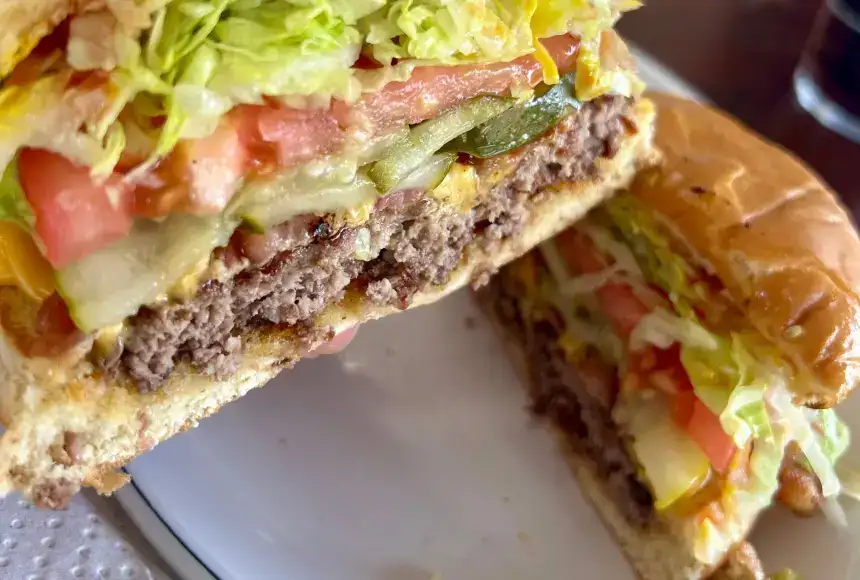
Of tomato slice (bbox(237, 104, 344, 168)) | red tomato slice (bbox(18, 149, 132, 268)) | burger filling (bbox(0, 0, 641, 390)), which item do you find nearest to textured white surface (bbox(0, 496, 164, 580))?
burger filling (bbox(0, 0, 641, 390))

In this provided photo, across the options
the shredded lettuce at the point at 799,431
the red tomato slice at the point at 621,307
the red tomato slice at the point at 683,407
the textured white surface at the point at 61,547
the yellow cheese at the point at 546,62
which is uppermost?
the yellow cheese at the point at 546,62

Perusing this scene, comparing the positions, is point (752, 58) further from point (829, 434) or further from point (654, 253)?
point (829, 434)

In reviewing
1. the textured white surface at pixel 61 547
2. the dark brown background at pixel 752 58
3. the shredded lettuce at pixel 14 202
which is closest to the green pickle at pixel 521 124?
the shredded lettuce at pixel 14 202

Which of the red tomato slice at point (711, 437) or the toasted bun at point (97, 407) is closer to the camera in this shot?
the toasted bun at point (97, 407)

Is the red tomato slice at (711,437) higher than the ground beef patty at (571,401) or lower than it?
higher

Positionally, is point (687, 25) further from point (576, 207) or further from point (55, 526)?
point (55, 526)

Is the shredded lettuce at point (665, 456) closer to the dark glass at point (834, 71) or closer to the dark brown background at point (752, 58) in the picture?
the dark brown background at point (752, 58)

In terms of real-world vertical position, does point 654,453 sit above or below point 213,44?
below

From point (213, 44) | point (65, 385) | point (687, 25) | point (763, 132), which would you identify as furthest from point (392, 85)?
point (687, 25)
